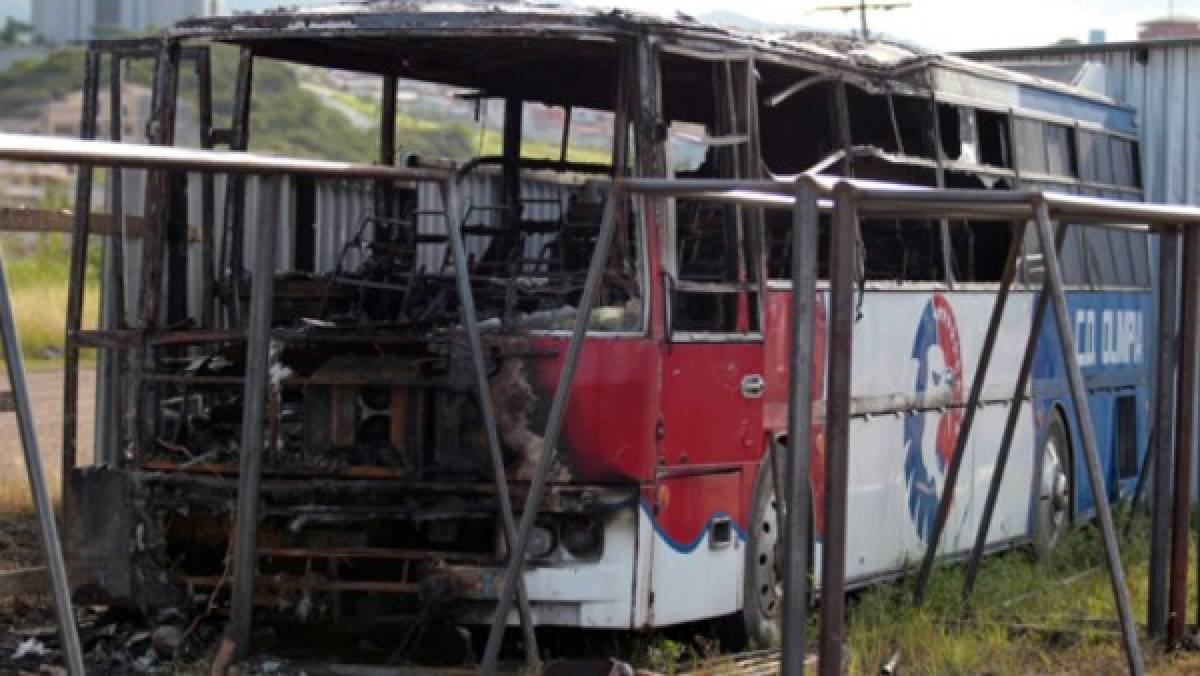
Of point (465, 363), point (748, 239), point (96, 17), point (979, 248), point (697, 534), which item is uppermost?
point (96, 17)

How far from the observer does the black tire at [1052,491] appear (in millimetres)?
14508

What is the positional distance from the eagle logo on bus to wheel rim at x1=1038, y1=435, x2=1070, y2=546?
1850 millimetres

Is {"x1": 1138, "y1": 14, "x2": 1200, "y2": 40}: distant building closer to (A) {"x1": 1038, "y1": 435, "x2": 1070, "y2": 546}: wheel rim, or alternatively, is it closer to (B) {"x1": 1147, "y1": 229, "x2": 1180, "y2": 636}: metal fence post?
(A) {"x1": 1038, "y1": 435, "x2": 1070, "y2": 546}: wheel rim

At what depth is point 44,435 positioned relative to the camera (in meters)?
20.0

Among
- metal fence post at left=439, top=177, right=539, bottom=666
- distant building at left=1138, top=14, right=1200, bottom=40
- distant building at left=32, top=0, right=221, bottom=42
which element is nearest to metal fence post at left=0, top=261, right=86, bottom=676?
metal fence post at left=439, top=177, right=539, bottom=666

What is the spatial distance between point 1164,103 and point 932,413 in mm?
6519

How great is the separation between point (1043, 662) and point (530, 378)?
111 inches

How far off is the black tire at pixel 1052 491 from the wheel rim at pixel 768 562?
4.03 m

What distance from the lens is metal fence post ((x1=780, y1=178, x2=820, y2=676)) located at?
728 centimetres

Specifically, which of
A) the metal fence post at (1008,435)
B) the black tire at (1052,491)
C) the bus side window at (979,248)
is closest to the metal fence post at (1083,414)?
the metal fence post at (1008,435)

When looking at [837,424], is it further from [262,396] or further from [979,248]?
[979,248]

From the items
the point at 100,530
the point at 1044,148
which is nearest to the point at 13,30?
the point at 1044,148

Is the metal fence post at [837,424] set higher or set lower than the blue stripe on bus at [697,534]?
higher

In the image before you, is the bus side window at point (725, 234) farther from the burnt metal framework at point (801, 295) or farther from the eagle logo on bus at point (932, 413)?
the eagle logo on bus at point (932, 413)
